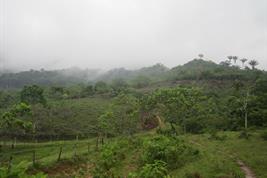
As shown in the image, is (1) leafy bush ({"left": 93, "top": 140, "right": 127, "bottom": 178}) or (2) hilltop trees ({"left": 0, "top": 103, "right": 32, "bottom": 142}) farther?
(2) hilltop trees ({"left": 0, "top": 103, "right": 32, "bottom": 142})

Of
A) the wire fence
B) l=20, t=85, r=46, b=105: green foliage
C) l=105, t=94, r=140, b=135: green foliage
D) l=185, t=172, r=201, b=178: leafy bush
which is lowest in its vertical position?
the wire fence

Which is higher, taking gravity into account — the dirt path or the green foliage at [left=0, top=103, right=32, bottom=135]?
the green foliage at [left=0, top=103, right=32, bottom=135]

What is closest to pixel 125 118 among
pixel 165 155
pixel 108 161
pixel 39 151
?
pixel 39 151

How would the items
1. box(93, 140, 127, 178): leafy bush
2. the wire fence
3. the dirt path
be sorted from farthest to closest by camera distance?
the wire fence, box(93, 140, 127, 178): leafy bush, the dirt path

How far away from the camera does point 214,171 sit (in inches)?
1088

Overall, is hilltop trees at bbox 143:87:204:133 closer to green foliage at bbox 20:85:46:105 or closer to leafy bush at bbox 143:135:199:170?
leafy bush at bbox 143:135:199:170

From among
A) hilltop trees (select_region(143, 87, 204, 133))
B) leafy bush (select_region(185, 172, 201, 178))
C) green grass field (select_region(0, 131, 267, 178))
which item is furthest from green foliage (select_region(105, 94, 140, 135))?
leafy bush (select_region(185, 172, 201, 178))

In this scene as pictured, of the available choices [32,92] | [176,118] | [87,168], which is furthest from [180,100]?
[32,92]

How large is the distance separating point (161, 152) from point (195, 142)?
14289mm

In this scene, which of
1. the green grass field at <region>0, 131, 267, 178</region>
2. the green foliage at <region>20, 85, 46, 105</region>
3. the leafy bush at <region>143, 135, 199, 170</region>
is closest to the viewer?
the green grass field at <region>0, 131, 267, 178</region>

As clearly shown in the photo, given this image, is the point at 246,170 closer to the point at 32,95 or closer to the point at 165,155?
the point at 165,155

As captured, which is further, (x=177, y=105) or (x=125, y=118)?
(x=125, y=118)

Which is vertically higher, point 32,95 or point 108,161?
point 32,95

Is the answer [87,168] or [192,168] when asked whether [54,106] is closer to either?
[87,168]
